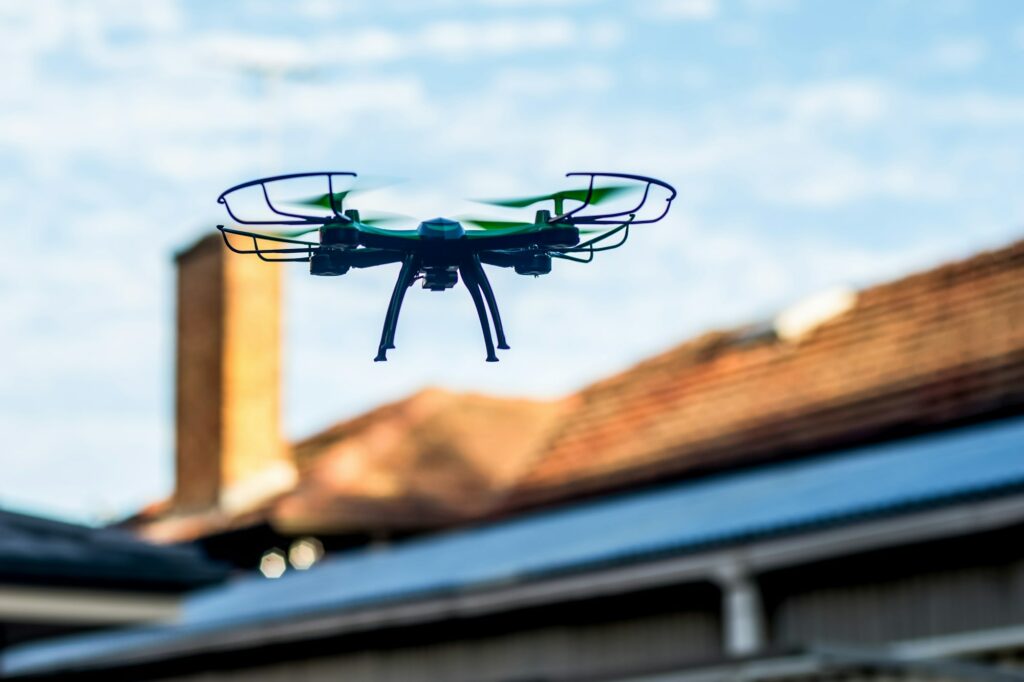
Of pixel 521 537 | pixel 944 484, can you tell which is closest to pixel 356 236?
pixel 944 484

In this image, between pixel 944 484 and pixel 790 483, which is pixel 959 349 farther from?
pixel 944 484

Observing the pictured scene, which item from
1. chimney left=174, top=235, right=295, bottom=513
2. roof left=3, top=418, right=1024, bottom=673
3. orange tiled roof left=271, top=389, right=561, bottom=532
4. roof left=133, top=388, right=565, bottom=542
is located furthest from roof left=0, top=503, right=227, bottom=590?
chimney left=174, top=235, right=295, bottom=513

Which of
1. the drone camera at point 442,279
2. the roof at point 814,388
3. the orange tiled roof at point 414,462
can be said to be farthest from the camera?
the orange tiled roof at point 414,462

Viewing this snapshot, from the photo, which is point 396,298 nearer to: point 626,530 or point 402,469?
point 626,530

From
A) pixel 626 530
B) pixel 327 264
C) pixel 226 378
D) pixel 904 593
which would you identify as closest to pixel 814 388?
pixel 626 530

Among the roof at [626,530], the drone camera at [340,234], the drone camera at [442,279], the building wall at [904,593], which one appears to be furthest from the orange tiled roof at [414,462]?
the drone camera at [340,234]

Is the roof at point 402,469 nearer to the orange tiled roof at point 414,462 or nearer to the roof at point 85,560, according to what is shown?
the orange tiled roof at point 414,462
